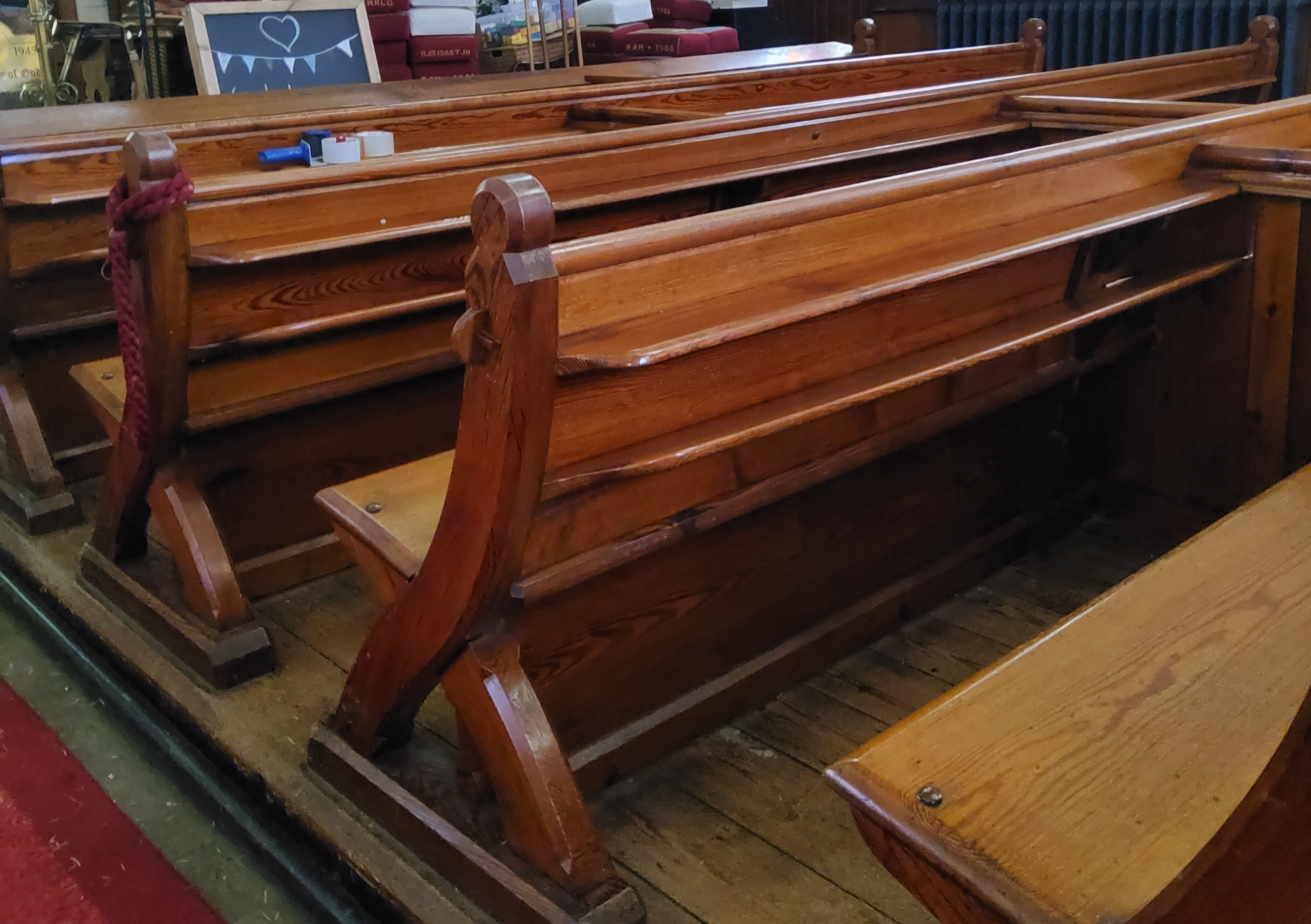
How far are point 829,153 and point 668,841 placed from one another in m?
1.38

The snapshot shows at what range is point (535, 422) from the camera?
42.3 inches

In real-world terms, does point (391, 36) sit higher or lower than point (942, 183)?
higher

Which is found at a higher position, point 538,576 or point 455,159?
point 455,159

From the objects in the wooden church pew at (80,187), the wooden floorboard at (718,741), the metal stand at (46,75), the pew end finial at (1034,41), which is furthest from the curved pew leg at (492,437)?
the metal stand at (46,75)

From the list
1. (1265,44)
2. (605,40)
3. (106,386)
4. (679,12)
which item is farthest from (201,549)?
(679,12)

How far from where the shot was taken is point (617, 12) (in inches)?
226

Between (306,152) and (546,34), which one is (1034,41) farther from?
(546,34)

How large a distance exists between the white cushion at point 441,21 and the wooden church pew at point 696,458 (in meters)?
3.65

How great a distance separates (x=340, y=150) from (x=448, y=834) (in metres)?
1.34

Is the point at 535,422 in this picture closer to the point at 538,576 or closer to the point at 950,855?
the point at 538,576

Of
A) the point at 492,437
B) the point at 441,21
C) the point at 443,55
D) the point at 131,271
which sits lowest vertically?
the point at 492,437

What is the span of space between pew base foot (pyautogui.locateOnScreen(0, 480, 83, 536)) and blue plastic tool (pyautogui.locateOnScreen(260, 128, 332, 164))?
2.41 feet

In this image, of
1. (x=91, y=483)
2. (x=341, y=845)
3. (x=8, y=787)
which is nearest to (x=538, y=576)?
(x=341, y=845)

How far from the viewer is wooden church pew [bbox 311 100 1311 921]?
112cm
